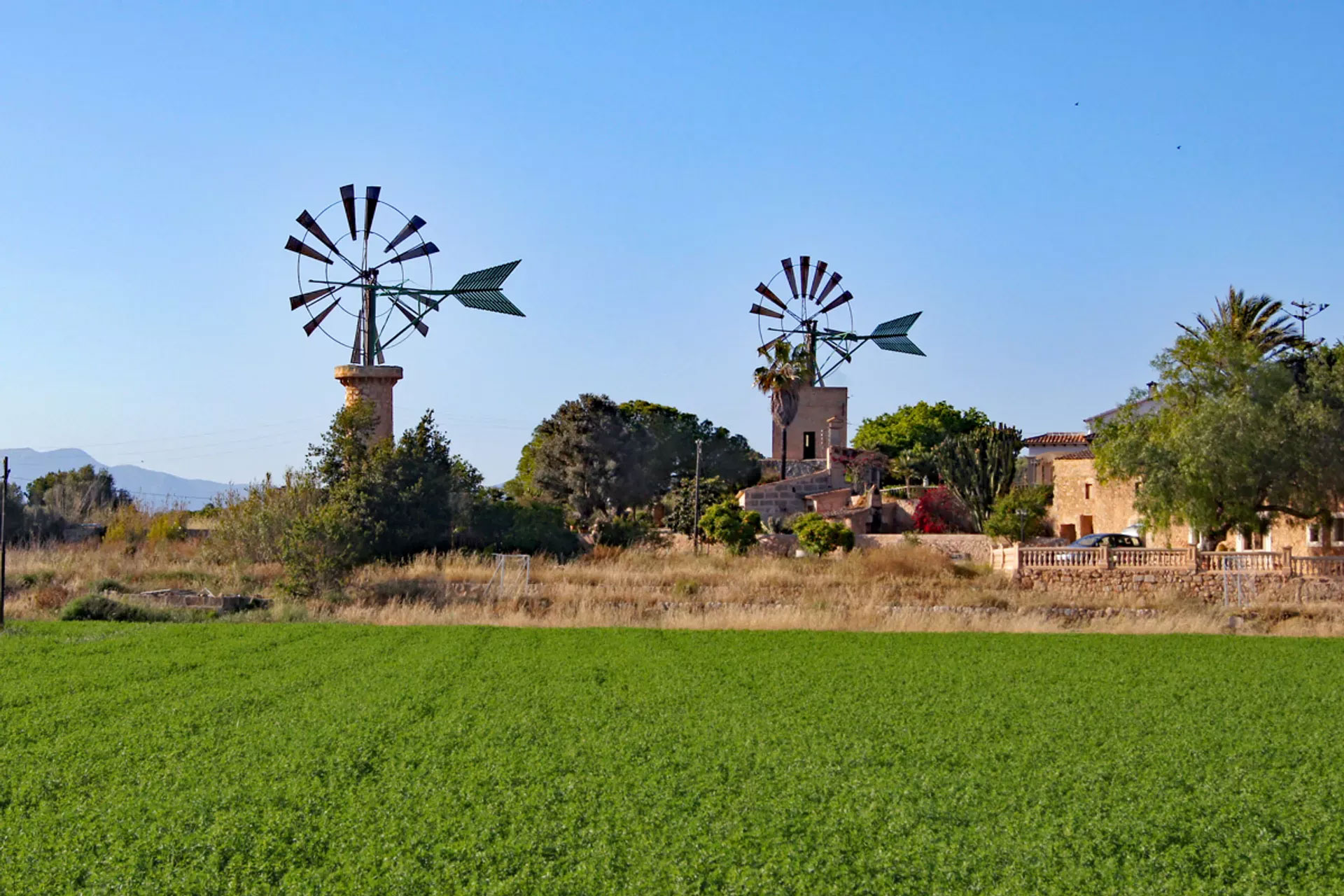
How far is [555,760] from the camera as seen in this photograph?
917 centimetres

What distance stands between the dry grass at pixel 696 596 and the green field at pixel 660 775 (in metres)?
4.74

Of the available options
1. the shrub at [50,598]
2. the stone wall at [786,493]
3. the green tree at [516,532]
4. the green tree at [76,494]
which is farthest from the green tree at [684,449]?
the shrub at [50,598]

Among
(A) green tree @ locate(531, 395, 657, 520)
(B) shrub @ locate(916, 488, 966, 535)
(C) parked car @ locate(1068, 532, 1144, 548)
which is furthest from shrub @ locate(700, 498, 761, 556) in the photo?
(A) green tree @ locate(531, 395, 657, 520)

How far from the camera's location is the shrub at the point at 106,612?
63.4ft

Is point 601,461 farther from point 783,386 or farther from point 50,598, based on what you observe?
point 50,598

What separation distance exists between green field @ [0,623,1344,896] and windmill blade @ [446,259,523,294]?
1808cm

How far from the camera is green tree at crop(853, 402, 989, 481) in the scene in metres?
53.8

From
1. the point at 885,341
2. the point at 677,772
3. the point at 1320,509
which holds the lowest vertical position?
the point at 677,772

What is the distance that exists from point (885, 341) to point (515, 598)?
1346 inches

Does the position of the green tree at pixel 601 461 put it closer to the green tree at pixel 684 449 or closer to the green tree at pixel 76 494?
the green tree at pixel 684 449

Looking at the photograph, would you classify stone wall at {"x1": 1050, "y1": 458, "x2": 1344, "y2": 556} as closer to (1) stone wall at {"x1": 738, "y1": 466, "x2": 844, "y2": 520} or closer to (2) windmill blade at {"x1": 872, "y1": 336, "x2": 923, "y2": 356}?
(1) stone wall at {"x1": 738, "y1": 466, "x2": 844, "y2": 520}

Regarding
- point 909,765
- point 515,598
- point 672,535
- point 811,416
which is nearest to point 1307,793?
point 909,765

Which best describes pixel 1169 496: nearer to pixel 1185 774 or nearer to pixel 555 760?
pixel 1185 774

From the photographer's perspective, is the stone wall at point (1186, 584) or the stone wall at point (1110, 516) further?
the stone wall at point (1110, 516)
